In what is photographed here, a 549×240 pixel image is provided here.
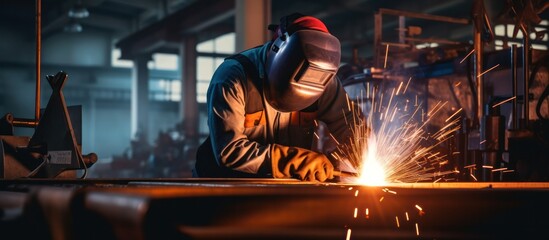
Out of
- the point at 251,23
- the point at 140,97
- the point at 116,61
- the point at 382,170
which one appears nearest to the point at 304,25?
the point at 382,170

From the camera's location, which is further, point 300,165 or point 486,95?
point 486,95

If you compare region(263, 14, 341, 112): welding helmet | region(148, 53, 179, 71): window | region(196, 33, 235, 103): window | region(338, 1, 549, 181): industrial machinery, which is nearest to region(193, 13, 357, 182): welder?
region(263, 14, 341, 112): welding helmet

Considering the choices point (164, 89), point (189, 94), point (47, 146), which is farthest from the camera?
point (164, 89)

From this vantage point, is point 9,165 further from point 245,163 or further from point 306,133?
point 306,133

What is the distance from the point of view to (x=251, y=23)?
6895 mm

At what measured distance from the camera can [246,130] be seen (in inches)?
107

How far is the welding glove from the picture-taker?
2383 millimetres

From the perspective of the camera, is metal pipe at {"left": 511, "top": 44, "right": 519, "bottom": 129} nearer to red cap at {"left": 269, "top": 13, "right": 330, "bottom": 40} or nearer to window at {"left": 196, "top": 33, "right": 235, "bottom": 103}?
red cap at {"left": 269, "top": 13, "right": 330, "bottom": 40}

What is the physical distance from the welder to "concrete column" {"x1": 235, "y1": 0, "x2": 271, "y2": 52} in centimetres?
410

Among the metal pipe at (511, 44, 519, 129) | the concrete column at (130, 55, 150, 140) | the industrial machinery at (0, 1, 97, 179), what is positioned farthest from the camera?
the concrete column at (130, 55, 150, 140)

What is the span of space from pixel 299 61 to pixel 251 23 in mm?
4612

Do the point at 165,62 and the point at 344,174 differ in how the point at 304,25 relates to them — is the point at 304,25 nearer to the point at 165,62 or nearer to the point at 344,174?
the point at 344,174

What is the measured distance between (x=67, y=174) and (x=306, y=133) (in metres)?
1.12

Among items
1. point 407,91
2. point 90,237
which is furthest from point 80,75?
point 90,237
